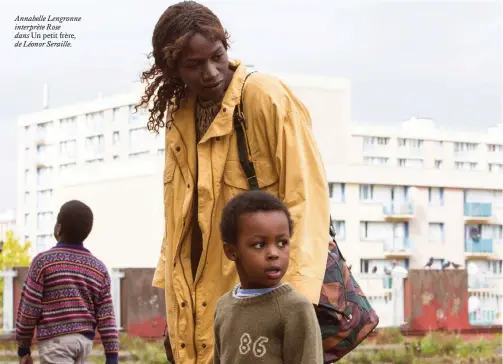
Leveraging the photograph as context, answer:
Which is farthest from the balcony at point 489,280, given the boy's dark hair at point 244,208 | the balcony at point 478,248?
the balcony at point 478,248

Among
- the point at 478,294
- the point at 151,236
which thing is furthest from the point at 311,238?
the point at 151,236

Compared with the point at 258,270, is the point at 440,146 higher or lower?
higher

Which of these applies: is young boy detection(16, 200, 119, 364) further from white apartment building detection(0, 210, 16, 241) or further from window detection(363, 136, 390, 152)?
white apartment building detection(0, 210, 16, 241)

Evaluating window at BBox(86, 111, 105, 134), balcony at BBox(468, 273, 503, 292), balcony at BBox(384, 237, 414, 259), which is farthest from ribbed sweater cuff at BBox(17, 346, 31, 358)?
window at BBox(86, 111, 105, 134)

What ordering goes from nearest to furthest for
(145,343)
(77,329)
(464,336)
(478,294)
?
(77,329)
(145,343)
(464,336)
(478,294)

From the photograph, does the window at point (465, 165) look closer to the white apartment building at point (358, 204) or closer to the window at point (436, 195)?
the white apartment building at point (358, 204)

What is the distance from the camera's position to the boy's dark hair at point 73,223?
5.91 meters

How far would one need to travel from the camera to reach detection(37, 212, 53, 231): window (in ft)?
314

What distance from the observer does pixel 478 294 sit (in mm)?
24781

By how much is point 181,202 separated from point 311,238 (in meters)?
0.55

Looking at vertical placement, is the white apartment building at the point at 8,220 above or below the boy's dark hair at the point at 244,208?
above

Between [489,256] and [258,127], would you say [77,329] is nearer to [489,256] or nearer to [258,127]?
[258,127]

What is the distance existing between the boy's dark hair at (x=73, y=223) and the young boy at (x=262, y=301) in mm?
2583

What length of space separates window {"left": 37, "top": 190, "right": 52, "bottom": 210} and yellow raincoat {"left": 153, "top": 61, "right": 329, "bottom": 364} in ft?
302
